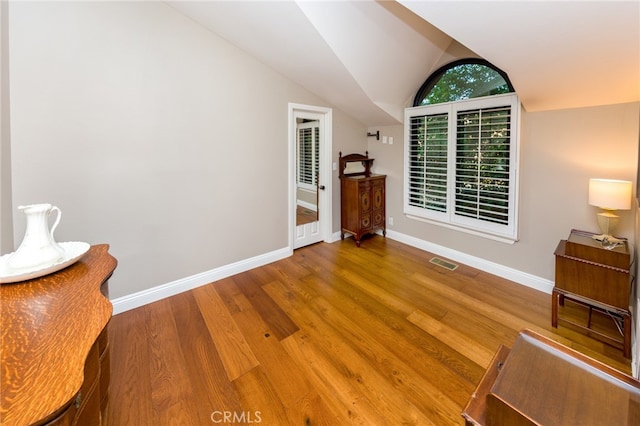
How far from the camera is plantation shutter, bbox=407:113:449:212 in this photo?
3.63 m

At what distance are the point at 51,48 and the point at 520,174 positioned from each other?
4.34 meters

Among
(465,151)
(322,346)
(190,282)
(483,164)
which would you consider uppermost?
(465,151)

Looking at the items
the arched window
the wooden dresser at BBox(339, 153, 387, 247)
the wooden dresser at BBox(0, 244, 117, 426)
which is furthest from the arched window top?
the wooden dresser at BBox(0, 244, 117, 426)

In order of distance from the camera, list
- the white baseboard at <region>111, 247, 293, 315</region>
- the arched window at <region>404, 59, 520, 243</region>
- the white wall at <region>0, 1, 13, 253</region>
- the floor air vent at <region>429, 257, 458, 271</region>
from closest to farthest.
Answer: the white wall at <region>0, 1, 13, 253</region>
the white baseboard at <region>111, 247, 293, 315</region>
the arched window at <region>404, 59, 520, 243</region>
the floor air vent at <region>429, 257, 458, 271</region>

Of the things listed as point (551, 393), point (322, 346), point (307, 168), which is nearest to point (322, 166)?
point (307, 168)

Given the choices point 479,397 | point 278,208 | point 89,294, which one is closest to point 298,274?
point 278,208

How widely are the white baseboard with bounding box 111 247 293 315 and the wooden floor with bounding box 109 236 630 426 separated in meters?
0.08

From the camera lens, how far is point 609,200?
214 cm

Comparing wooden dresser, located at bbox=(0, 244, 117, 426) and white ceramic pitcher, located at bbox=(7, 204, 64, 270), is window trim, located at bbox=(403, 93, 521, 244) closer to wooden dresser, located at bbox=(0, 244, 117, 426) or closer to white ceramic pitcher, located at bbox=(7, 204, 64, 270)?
wooden dresser, located at bbox=(0, 244, 117, 426)

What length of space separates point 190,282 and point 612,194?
3.85m

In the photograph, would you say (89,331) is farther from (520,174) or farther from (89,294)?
(520,174)

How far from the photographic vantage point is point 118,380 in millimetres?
1813

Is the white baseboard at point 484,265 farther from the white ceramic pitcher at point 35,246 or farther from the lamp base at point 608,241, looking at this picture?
the white ceramic pitcher at point 35,246

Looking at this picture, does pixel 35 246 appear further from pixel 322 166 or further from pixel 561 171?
pixel 561 171
